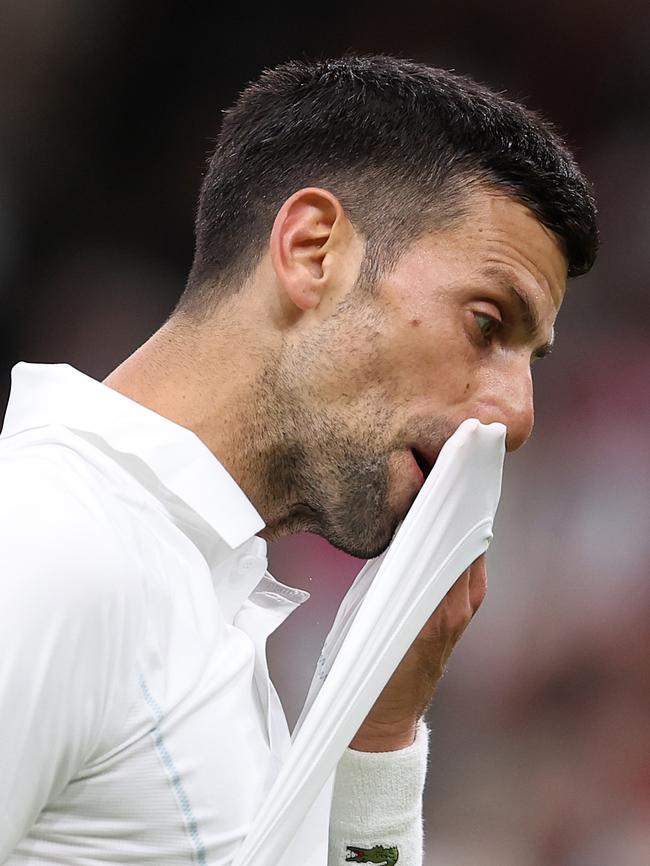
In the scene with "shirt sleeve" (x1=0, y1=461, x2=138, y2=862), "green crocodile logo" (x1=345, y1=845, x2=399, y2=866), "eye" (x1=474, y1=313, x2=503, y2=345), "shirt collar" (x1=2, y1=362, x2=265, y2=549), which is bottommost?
"green crocodile logo" (x1=345, y1=845, x2=399, y2=866)

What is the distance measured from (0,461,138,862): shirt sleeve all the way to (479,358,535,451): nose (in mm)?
411

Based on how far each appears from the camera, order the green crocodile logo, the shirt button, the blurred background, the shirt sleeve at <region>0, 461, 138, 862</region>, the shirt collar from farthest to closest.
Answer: the blurred background, the green crocodile logo, the shirt button, the shirt collar, the shirt sleeve at <region>0, 461, 138, 862</region>

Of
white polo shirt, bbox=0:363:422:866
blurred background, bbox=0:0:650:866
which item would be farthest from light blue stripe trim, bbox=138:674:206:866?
blurred background, bbox=0:0:650:866

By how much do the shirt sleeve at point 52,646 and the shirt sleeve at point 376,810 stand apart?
52cm

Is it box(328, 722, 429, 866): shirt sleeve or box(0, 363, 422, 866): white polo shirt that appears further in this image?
box(328, 722, 429, 866): shirt sleeve

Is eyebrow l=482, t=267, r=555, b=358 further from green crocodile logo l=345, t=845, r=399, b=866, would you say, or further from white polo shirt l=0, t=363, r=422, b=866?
green crocodile logo l=345, t=845, r=399, b=866

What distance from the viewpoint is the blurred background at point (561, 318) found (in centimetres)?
235

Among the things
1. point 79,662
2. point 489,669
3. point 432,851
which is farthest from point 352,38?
point 79,662

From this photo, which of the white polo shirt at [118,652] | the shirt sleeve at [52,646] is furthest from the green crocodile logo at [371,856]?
the shirt sleeve at [52,646]

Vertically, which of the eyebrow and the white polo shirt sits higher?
the eyebrow

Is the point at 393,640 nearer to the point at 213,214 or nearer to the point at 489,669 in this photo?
the point at 213,214

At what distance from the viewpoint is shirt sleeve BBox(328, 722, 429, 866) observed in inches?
44.6

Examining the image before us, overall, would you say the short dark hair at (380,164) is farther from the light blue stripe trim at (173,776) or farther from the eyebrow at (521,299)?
the light blue stripe trim at (173,776)

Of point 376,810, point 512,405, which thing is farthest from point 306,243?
point 376,810
